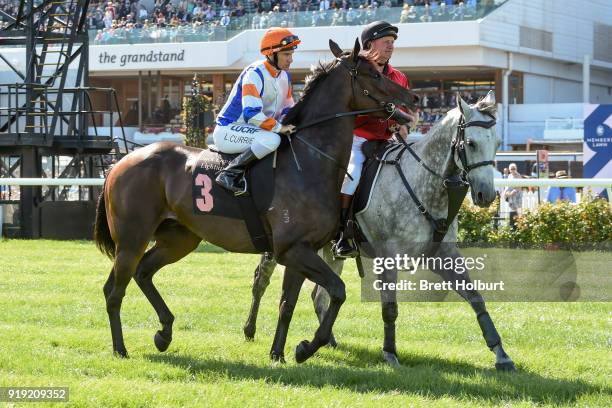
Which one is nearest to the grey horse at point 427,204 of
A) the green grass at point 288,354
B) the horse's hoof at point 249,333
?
the green grass at point 288,354

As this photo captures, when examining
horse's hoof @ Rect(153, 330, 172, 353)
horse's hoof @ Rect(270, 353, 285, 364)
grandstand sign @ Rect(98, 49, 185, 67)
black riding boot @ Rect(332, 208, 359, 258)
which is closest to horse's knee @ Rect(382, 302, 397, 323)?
black riding boot @ Rect(332, 208, 359, 258)

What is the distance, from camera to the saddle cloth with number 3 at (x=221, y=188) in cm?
687

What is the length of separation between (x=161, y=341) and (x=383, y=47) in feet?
8.49

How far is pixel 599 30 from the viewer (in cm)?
4522

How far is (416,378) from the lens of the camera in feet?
20.4

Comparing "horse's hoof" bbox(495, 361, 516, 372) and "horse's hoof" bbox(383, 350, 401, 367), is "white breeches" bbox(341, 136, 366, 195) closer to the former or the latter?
"horse's hoof" bbox(383, 350, 401, 367)

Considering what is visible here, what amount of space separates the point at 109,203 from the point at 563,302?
4443 mm

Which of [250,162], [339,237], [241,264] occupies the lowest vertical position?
[241,264]

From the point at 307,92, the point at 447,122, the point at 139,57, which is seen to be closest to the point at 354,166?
the point at 307,92

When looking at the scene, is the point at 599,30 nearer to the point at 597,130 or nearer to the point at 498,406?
the point at 597,130

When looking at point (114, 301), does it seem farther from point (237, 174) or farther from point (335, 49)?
point (335, 49)

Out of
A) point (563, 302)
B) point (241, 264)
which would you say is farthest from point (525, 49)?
point (563, 302)

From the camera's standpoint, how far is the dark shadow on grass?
5867 millimetres

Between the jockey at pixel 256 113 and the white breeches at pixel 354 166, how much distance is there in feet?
2.01
